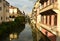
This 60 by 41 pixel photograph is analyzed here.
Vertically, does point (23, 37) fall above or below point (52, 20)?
below

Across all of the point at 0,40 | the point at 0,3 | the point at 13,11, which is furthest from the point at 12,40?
the point at 13,11

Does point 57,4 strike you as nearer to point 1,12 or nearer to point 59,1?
point 59,1

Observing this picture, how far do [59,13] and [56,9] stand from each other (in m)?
0.56

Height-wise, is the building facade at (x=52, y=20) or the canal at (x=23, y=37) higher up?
the building facade at (x=52, y=20)

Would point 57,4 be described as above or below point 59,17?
above

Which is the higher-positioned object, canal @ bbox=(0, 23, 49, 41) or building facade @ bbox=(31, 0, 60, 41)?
building facade @ bbox=(31, 0, 60, 41)

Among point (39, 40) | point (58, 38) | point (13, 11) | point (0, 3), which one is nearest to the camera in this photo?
point (58, 38)

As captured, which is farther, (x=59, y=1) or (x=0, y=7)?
(x=0, y=7)

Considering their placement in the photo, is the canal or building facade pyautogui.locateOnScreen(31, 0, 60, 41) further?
the canal

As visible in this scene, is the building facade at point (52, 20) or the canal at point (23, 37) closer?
the building facade at point (52, 20)

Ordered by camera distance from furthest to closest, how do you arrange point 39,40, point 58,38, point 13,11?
point 13,11 < point 39,40 < point 58,38

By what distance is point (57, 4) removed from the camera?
16984 mm

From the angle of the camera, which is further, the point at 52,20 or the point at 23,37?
the point at 23,37

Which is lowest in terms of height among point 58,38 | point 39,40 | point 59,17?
point 39,40
